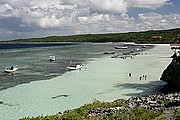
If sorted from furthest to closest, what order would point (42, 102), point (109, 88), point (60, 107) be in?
point (109, 88) → point (42, 102) → point (60, 107)

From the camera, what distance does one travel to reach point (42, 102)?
2981 centimetres

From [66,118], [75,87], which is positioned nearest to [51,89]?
[75,87]

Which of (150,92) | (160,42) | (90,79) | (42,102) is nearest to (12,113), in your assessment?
(42,102)

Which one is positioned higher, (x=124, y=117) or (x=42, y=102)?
(x=124, y=117)

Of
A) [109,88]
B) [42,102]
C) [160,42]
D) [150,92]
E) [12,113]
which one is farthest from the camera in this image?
[160,42]

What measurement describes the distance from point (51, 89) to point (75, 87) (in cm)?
333

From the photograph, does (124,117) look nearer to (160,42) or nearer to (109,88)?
(109,88)

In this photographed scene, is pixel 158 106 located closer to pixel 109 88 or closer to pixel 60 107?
pixel 60 107

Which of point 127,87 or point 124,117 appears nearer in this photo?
point 124,117

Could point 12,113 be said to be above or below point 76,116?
below

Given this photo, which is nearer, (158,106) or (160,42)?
(158,106)

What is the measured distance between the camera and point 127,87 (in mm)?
36531

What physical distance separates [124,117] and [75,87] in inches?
854

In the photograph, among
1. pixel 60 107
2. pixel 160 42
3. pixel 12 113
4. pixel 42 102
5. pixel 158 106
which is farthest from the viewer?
pixel 160 42
